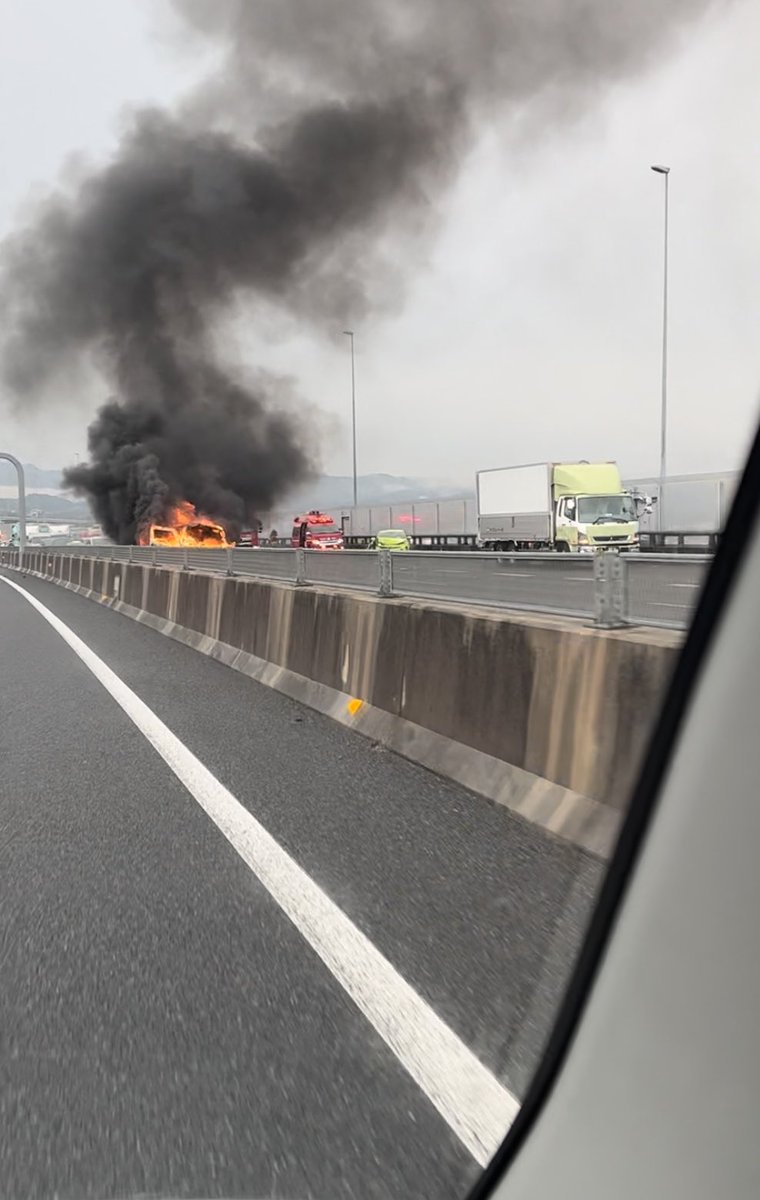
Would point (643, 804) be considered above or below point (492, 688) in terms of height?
above

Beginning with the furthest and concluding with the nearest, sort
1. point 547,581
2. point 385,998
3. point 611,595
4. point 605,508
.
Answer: point 605,508 < point 547,581 < point 611,595 < point 385,998

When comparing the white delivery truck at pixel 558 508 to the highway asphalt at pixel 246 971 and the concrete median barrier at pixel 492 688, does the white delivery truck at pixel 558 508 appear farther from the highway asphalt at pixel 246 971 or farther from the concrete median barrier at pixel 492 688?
the highway asphalt at pixel 246 971

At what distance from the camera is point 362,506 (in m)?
66.0

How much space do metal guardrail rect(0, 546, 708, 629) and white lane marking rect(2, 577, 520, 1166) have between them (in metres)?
1.38

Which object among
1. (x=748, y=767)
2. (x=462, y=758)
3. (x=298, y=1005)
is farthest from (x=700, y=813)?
(x=462, y=758)

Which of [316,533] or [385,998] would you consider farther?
[316,533]

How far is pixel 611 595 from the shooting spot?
17.6 ft

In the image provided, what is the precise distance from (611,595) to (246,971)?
109 inches

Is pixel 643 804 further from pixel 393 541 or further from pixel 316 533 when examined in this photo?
pixel 316 533

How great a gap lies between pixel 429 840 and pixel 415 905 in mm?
859

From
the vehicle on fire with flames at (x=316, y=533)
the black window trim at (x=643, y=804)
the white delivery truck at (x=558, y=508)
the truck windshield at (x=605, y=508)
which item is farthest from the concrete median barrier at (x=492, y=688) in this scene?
the vehicle on fire with flames at (x=316, y=533)

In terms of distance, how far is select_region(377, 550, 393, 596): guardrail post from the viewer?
873 centimetres

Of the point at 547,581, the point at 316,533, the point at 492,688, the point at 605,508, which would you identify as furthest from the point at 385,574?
the point at 316,533

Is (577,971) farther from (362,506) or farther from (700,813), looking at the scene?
(362,506)
